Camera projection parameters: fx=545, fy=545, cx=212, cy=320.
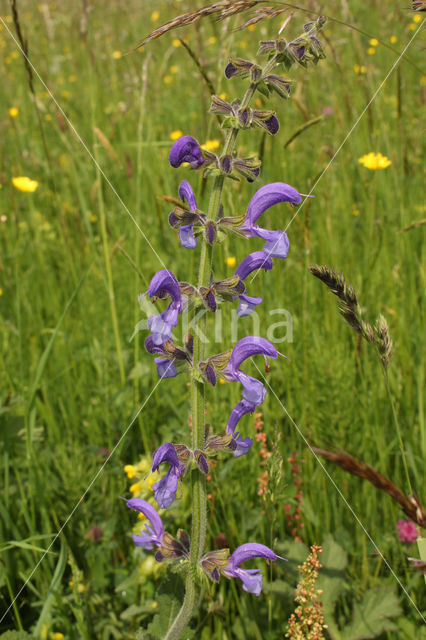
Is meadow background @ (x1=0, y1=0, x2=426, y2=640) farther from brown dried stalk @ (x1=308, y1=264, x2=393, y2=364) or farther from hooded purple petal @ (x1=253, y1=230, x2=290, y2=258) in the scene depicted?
hooded purple petal @ (x1=253, y1=230, x2=290, y2=258)

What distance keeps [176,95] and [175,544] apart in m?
5.71

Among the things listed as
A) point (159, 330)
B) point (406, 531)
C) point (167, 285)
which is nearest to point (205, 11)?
point (167, 285)

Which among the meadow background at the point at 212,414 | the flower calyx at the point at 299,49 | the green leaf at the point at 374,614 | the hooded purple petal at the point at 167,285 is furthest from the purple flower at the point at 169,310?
the green leaf at the point at 374,614

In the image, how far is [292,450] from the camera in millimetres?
2230

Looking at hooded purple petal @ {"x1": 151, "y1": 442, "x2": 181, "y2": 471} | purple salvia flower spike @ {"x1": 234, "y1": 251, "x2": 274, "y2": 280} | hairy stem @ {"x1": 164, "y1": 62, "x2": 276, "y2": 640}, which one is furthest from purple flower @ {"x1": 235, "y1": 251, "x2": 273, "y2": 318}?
hooded purple petal @ {"x1": 151, "y1": 442, "x2": 181, "y2": 471}

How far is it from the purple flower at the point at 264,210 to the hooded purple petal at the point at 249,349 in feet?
0.75

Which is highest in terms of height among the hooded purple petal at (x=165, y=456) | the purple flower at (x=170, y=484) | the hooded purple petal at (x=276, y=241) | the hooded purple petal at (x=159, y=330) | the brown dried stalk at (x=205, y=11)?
the brown dried stalk at (x=205, y=11)

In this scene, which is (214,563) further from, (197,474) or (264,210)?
(264,210)

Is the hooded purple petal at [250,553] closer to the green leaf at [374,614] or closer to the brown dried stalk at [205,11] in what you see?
the green leaf at [374,614]

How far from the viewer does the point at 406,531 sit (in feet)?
6.15

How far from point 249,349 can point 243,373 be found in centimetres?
7

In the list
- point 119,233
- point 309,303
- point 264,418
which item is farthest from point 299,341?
point 119,233

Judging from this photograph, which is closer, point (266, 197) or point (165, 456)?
point (165, 456)

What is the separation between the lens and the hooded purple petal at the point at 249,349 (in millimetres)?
1428
